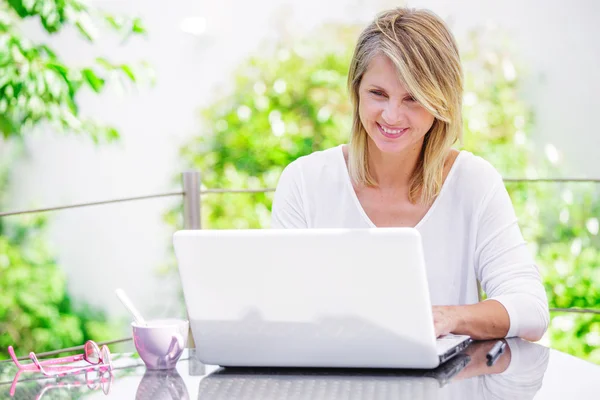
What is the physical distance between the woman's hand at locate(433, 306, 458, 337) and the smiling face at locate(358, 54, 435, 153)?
0.44 m

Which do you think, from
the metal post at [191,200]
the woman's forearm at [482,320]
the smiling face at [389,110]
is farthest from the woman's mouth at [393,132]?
the metal post at [191,200]

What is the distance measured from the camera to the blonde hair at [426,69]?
167 cm

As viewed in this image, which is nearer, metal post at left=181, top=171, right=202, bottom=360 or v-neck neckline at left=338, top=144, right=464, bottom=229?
v-neck neckline at left=338, top=144, right=464, bottom=229

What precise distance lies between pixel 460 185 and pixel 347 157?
28 cm

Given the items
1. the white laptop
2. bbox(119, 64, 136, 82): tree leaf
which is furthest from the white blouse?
bbox(119, 64, 136, 82): tree leaf

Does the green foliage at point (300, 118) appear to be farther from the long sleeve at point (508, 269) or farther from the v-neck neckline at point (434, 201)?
the long sleeve at point (508, 269)

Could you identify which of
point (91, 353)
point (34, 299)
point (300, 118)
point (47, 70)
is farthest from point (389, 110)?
point (34, 299)

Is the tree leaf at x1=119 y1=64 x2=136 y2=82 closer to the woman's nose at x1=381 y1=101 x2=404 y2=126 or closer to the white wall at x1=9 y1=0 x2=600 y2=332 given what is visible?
the woman's nose at x1=381 y1=101 x2=404 y2=126

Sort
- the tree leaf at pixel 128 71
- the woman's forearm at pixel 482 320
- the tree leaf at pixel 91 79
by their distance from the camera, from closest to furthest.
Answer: the woman's forearm at pixel 482 320 → the tree leaf at pixel 91 79 → the tree leaf at pixel 128 71

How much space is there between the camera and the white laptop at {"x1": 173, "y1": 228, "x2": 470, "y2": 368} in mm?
1144

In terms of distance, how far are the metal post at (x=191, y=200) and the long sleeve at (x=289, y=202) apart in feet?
3.32

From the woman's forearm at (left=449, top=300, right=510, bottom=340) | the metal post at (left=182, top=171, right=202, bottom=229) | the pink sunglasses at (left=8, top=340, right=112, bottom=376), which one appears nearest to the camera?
the pink sunglasses at (left=8, top=340, right=112, bottom=376)

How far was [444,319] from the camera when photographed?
1.39 metres

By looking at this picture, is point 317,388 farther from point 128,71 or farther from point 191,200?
point 128,71
